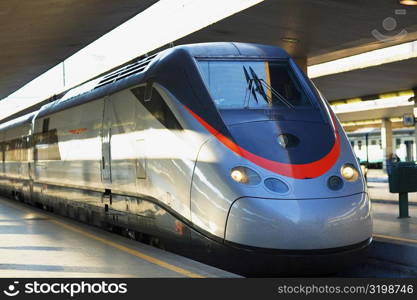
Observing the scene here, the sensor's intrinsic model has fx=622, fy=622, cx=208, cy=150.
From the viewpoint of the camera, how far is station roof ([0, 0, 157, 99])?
1320 centimetres

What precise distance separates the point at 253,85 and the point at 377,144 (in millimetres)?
43413

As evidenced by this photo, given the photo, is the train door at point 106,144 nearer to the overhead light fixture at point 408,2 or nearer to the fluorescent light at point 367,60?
the overhead light fixture at point 408,2

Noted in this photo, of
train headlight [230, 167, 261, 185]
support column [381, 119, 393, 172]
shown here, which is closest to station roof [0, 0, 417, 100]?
train headlight [230, 167, 261, 185]

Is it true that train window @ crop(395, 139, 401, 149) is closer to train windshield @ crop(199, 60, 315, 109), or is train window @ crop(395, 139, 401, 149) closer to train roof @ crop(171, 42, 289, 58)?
train roof @ crop(171, 42, 289, 58)

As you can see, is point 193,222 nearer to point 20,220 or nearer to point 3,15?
point 20,220

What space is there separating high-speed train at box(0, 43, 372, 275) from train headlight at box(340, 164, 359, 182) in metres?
0.02

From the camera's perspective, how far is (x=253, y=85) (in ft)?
25.9

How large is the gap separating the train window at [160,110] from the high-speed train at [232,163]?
0.03 meters

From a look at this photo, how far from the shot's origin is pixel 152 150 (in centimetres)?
816

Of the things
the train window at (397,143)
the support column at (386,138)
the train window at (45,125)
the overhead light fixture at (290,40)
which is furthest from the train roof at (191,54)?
the train window at (397,143)

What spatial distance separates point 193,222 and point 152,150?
152cm

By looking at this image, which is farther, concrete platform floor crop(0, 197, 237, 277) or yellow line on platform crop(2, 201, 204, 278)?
concrete platform floor crop(0, 197, 237, 277)

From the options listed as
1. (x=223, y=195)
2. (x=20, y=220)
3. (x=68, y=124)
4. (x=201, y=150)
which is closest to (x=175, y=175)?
(x=201, y=150)

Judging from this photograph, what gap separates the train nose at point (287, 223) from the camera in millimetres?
6348
